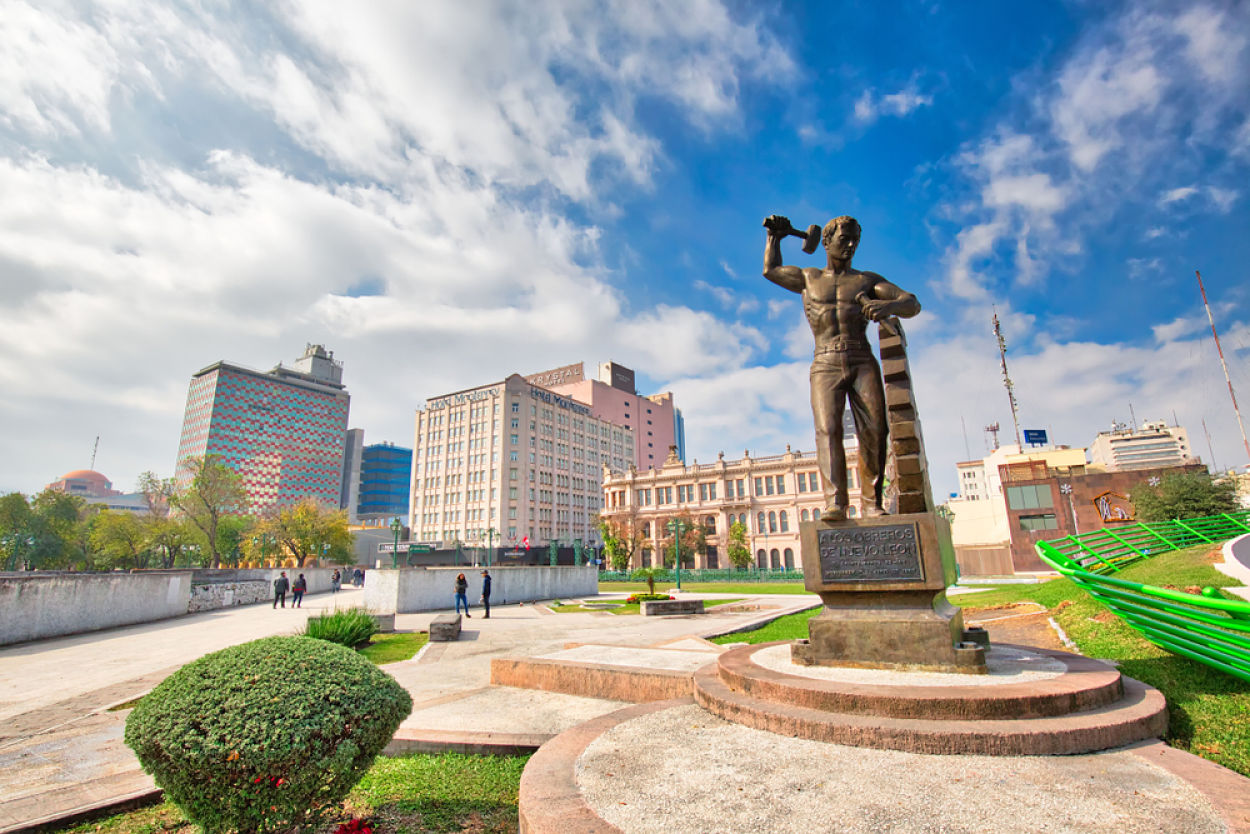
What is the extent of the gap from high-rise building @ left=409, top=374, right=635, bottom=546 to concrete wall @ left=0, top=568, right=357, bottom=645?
5756cm

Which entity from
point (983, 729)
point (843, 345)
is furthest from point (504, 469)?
point (983, 729)

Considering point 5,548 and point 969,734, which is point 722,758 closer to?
point 969,734

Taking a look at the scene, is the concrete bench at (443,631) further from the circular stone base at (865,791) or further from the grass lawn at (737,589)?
the grass lawn at (737,589)

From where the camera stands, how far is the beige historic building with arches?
2603 inches

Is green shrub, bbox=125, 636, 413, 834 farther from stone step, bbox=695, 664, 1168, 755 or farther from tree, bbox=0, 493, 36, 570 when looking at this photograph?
tree, bbox=0, 493, 36, 570

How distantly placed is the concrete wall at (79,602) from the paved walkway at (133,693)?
51 cm

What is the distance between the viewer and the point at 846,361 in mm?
5941

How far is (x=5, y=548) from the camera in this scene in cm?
4391

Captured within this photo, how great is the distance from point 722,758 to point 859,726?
83cm

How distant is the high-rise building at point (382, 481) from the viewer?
134m

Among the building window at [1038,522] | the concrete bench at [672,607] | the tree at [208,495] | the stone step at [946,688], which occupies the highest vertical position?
the tree at [208,495]

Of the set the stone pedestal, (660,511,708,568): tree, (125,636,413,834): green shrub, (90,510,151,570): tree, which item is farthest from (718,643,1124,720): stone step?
(660,511,708,568): tree

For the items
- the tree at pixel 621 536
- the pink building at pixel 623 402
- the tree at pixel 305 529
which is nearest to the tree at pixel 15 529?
the tree at pixel 305 529

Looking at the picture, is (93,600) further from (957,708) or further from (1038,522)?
(1038,522)
